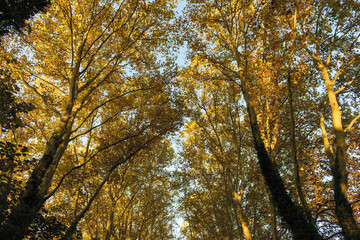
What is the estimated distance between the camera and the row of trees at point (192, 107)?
641 centimetres

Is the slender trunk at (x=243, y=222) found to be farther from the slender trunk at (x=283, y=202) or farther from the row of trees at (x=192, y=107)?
the slender trunk at (x=283, y=202)

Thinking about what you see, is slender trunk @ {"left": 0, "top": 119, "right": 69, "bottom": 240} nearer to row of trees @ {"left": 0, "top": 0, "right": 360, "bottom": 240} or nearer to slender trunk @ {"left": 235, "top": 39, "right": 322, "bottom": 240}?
row of trees @ {"left": 0, "top": 0, "right": 360, "bottom": 240}

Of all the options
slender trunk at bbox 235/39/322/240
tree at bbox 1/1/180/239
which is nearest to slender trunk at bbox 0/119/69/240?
tree at bbox 1/1/180/239

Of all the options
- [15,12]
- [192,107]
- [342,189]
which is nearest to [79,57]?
[15,12]

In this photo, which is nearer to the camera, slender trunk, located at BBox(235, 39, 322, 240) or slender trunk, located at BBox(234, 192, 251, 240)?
slender trunk, located at BBox(235, 39, 322, 240)

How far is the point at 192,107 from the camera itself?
1512cm

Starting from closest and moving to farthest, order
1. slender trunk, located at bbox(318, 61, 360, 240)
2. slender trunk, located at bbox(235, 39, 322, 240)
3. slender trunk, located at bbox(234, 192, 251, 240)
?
slender trunk, located at bbox(235, 39, 322, 240)
slender trunk, located at bbox(318, 61, 360, 240)
slender trunk, located at bbox(234, 192, 251, 240)

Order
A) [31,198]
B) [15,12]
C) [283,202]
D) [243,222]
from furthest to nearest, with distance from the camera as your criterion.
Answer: [243,222]
[283,202]
[31,198]
[15,12]

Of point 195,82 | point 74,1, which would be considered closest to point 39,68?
point 74,1

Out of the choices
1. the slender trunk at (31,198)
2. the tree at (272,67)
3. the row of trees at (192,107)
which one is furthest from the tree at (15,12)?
the tree at (272,67)

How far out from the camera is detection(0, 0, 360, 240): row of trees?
253 inches

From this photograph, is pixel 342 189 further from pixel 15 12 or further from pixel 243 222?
pixel 15 12

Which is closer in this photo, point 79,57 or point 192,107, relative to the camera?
point 79,57

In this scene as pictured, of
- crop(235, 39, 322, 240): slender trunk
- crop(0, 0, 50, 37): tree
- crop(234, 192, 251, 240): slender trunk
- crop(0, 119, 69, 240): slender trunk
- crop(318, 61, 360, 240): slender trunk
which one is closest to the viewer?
crop(0, 119, 69, 240): slender trunk
